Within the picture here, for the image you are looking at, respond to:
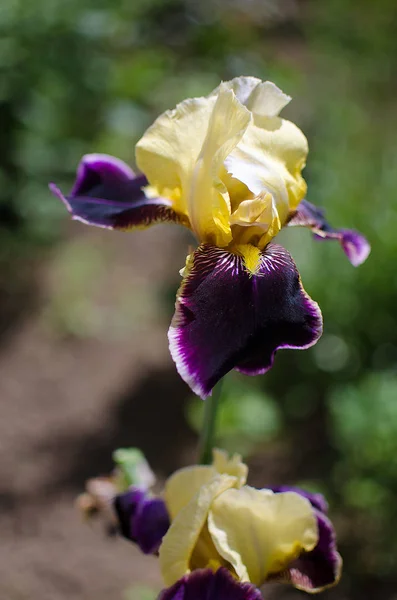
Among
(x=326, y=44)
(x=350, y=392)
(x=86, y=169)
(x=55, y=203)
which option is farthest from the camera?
(x=326, y=44)

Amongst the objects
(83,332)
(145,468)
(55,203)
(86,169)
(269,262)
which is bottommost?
(83,332)

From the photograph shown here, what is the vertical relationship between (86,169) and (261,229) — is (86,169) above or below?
below

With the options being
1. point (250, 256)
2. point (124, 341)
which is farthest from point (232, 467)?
point (124, 341)

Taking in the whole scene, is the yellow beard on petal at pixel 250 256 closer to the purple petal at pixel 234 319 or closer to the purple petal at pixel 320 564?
the purple petal at pixel 234 319

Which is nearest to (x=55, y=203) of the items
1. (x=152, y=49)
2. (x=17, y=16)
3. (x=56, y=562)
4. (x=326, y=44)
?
(x=17, y=16)

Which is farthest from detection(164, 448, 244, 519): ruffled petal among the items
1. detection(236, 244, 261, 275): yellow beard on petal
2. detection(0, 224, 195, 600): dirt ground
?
detection(0, 224, 195, 600): dirt ground

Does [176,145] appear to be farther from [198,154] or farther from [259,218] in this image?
[259,218]

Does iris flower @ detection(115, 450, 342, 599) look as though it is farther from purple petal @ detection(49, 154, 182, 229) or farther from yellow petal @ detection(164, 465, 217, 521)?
purple petal @ detection(49, 154, 182, 229)

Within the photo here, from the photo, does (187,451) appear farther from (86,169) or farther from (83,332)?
→ (86,169)
